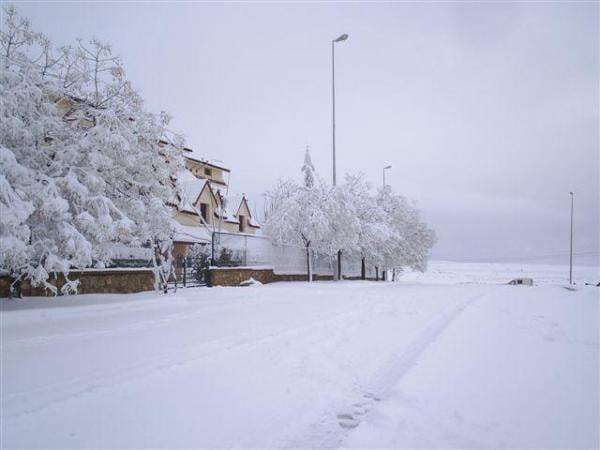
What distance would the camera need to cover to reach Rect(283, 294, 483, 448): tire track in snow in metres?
3.95

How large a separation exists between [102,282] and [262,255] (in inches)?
435

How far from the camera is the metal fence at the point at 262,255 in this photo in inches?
820

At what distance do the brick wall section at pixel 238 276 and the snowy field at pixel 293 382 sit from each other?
8.95 meters

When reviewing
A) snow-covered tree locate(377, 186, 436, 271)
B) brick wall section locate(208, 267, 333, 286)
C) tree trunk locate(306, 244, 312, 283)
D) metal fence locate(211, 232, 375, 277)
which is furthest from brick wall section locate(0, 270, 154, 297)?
snow-covered tree locate(377, 186, 436, 271)

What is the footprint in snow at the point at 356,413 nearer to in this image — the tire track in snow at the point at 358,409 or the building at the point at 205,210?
the tire track in snow at the point at 358,409

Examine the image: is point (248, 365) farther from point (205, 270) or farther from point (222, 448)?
point (205, 270)

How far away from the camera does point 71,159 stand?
11086 millimetres

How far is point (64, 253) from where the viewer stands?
421 inches

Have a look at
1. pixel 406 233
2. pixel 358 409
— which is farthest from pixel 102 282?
pixel 406 233

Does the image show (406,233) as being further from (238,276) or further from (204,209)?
(238,276)

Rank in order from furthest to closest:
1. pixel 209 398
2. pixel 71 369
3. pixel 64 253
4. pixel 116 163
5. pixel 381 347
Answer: pixel 116 163 → pixel 64 253 → pixel 381 347 → pixel 71 369 → pixel 209 398

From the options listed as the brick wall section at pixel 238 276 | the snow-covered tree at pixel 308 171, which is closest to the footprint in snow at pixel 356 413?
the brick wall section at pixel 238 276

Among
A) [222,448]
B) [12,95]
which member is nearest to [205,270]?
[12,95]

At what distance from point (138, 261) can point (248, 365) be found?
11.4 m
